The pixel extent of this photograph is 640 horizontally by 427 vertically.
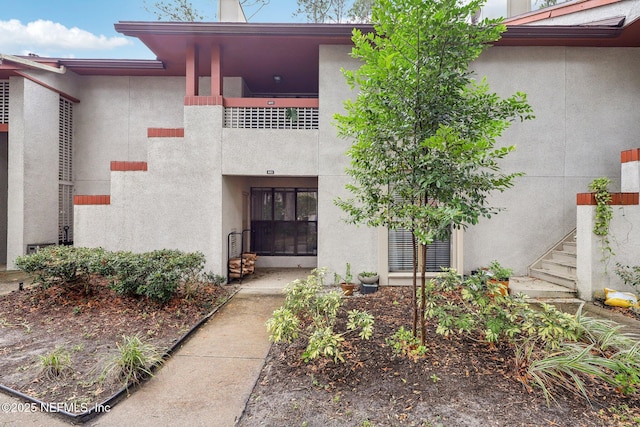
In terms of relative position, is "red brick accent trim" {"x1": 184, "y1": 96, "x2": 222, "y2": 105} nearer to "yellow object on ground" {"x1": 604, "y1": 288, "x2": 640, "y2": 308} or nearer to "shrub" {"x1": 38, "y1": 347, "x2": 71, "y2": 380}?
"shrub" {"x1": 38, "y1": 347, "x2": 71, "y2": 380}

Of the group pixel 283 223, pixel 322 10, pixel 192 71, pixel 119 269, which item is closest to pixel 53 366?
pixel 119 269

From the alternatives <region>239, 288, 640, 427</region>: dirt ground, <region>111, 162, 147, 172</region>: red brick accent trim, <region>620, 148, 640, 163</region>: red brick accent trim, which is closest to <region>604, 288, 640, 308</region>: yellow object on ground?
<region>620, 148, 640, 163</region>: red brick accent trim

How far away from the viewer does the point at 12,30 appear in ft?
67.4

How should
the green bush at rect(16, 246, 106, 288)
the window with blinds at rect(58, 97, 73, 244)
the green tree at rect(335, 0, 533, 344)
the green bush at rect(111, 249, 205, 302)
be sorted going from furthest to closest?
1. the window with blinds at rect(58, 97, 73, 244)
2. the green bush at rect(16, 246, 106, 288)
3. the green bush at rect(111, 249, 205, 302)
4. the green tree at rect(335, 0, 533, 344)

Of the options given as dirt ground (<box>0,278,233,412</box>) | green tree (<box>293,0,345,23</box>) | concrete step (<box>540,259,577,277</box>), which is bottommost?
dirt ground (<box>0,278,233,412</box>)

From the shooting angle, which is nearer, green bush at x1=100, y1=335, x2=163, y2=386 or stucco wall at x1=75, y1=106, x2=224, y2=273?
green bush at x1=100, y1=335, x2=163, y2=386

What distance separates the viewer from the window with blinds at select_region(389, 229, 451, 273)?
6387mm

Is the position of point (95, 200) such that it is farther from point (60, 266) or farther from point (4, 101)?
point (4, 101)

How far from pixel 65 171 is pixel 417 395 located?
10.2 m

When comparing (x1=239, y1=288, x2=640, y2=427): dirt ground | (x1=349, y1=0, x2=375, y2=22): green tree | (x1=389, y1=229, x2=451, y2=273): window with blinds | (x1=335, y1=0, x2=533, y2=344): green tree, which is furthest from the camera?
(x1=349, y1=0, x2=375, y2=22): green tree

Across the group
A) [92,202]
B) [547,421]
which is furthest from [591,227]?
[92,202]

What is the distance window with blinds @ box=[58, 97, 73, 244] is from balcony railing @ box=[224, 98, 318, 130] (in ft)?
17.3

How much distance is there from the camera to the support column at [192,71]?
669 centimetres

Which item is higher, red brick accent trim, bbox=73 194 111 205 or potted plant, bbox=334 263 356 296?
red brick accent trim, bbox=73 194 111 205
